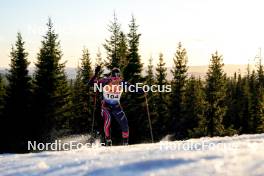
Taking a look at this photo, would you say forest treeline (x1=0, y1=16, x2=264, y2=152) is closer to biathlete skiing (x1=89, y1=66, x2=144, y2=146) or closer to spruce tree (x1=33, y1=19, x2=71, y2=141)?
spruce tree (x1=33, y1=19, x2=71, y2=141)

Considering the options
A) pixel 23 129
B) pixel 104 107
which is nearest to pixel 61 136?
pixel 23 129

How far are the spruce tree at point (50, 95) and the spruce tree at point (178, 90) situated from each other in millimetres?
13352

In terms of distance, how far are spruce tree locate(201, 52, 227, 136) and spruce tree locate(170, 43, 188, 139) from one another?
181 inches

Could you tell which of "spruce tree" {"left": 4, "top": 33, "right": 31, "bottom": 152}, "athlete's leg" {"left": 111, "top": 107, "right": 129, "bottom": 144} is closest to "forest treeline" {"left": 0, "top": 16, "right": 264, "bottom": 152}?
"spruce tree" {"left": 4, "top": 33, "right": 31, "bottom": 152}

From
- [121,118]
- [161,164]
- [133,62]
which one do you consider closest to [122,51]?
[133,62]

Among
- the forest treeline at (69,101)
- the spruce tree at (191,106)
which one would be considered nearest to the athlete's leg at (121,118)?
the forest treeline at (69,101)

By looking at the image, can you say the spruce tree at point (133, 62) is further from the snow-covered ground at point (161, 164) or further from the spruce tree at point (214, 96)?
the snow-covered ground at point (161, 164)

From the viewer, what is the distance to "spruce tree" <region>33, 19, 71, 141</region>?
132 feet

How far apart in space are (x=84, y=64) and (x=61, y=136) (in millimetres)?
11107

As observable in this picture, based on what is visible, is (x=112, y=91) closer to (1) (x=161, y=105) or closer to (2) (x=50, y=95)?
(2) (x=50, y=95)

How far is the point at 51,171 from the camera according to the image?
675 cm

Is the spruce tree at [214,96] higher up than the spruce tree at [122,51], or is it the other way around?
the spruce tree at [122,51]

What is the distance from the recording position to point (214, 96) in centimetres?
4512

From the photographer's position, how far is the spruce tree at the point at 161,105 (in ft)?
156
